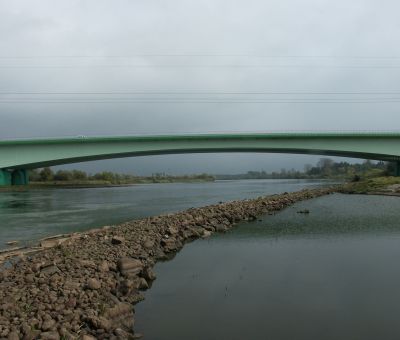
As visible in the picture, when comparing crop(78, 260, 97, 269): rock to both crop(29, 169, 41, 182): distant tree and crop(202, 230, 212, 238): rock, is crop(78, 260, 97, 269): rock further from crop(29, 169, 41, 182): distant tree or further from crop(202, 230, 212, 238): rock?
crop(29, 169, 41, 182): distant tree

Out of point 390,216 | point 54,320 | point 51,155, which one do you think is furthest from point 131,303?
point 51,155

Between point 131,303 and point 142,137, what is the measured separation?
3519 centimetres

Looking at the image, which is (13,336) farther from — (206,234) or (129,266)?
(206,234)

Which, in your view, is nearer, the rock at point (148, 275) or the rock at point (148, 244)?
the rock at point (148, 275)

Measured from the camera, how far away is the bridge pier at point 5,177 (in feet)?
163

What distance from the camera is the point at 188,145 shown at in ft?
146

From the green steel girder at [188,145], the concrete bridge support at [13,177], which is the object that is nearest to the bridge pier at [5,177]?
the concrete bridge support at [13,177]

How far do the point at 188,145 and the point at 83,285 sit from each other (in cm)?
3711

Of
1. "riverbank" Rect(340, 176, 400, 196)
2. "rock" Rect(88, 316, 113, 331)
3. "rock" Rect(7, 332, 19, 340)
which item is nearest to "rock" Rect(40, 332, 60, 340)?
"rock" Rect(7, 332, 19, 340)

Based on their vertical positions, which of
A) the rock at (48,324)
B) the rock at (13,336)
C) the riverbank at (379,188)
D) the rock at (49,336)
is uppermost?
the rock at (13,336)

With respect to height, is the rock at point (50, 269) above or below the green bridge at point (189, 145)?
below

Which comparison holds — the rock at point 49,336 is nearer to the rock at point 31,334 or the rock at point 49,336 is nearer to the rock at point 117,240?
the rock at point 31,334

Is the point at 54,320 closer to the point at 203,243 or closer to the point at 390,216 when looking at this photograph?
the point at 203,243

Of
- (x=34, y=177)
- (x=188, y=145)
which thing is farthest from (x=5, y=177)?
(x=34, y=177)
